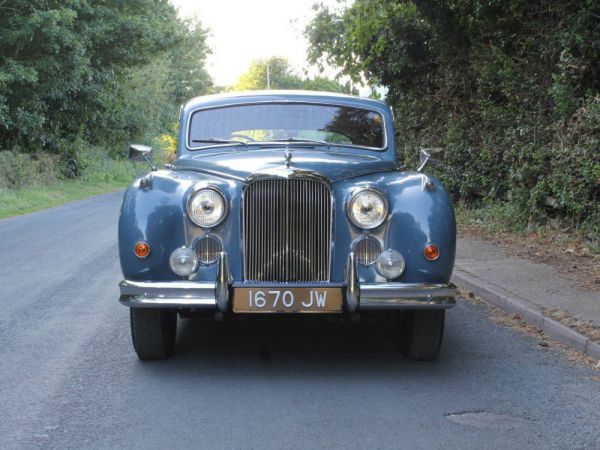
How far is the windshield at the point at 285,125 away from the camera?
689cm

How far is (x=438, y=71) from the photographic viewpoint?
16922 millimetres

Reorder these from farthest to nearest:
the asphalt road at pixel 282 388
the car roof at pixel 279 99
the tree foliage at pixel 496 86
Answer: the tree foliage at pixel 496 86
the car roof at pixel 279 99
the asphalt road at pixel 282 388

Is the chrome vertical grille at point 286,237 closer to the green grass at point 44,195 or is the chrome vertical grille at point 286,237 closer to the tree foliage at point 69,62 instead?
the green grass at point 44,195

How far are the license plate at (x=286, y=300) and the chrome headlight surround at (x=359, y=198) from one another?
467mm

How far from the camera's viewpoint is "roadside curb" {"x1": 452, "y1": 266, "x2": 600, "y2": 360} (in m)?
6.01

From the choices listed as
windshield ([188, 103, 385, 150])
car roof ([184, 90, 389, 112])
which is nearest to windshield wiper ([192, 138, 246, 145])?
windshield ([188, 103, 385, 150])

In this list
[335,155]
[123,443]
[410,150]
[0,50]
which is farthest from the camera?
[0,50]

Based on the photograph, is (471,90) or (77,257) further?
(471,90)

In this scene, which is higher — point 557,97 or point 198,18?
point 198,18

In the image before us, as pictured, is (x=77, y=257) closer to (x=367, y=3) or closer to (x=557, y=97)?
(x=557, y=97)

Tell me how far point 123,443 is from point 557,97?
8.53 metres

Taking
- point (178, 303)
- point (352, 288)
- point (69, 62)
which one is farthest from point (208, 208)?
point (69, 62)

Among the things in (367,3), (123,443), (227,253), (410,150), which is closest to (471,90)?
(367,3)

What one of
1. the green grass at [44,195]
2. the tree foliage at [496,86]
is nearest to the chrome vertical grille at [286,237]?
the tree foliage at [496,86]
